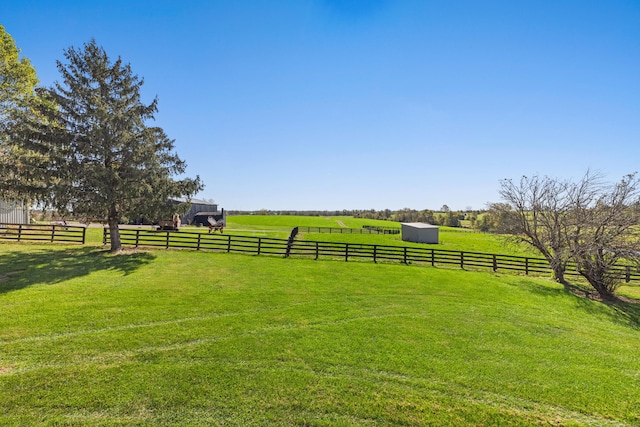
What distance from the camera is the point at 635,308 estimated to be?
43.5 feet

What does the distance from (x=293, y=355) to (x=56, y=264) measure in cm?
1276

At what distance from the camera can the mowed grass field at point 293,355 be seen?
435 centimetres

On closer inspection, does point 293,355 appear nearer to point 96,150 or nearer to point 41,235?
point 96,150

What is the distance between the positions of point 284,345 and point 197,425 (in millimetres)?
2526

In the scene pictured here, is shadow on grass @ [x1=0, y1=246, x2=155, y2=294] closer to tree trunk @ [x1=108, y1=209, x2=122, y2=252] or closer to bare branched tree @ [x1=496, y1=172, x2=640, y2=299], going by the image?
tree trunk @ [x1=108, y1=209, x2=122, y2=252]

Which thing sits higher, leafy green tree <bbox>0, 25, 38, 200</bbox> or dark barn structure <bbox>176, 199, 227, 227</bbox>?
leafy green tree <bbox>0, 25, 38, 200</bbox>

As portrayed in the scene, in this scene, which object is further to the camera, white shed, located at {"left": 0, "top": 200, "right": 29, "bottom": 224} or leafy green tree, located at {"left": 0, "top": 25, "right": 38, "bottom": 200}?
white shed, located at {"left": 0, "top": 200, "right": 29, "bottom": 224}

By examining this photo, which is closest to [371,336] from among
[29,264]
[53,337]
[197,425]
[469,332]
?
[469,332]

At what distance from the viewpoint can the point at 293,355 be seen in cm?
589

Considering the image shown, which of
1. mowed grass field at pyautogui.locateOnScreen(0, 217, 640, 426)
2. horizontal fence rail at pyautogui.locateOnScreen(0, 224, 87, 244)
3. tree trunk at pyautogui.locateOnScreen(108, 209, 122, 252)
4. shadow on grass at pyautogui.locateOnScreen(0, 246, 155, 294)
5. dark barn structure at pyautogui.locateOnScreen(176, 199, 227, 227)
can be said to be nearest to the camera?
mowed grass field at pyautogui.locateOnScreen(0, 217, 640, 426)

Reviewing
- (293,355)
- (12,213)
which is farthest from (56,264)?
(12,213)

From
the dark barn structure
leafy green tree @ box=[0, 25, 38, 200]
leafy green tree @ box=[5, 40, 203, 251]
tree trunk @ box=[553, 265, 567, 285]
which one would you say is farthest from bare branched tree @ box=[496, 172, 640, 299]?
the dark barn structure

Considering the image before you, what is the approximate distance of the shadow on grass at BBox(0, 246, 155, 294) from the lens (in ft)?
33.4

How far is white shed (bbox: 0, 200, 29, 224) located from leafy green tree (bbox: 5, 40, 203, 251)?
13.8m
